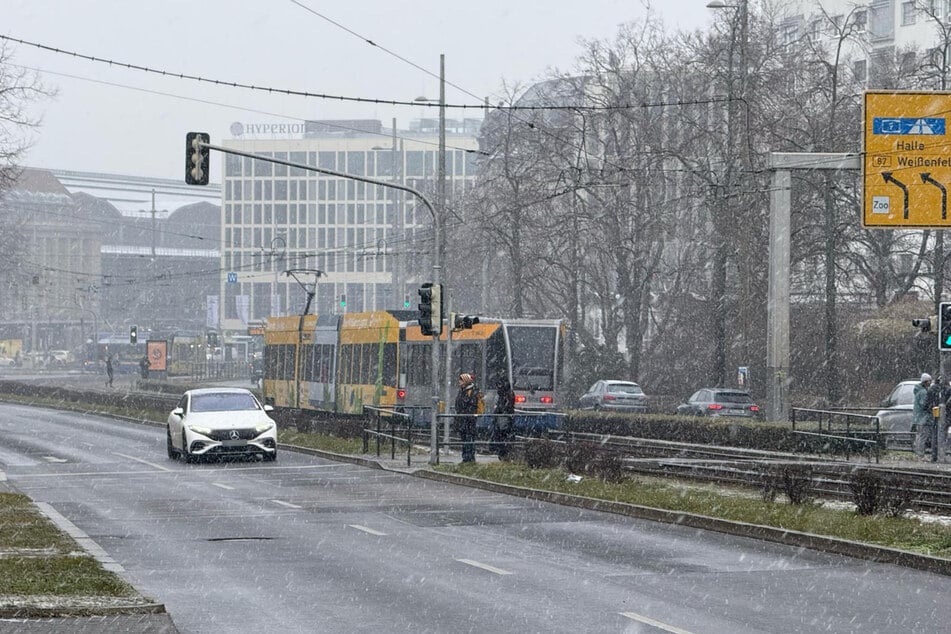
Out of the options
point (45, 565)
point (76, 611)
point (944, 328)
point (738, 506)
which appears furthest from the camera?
point (944, 328)

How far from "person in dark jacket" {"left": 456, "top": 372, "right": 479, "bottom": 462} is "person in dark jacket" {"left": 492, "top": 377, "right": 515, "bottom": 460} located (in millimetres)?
654

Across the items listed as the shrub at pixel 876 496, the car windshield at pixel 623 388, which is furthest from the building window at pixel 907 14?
the shrub at pixel 876 496

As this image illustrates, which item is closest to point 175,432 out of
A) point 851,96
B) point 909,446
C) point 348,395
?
point 348,395

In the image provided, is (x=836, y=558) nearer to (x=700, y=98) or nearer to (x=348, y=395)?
(x=348, y=395)

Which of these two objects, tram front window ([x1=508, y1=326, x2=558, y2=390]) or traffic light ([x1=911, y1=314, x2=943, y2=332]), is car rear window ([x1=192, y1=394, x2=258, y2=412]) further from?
traffic light ([x1=911, y1=314, x2=943, y2=332])

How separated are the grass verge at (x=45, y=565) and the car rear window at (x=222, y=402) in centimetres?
1357

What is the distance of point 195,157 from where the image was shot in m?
29.4

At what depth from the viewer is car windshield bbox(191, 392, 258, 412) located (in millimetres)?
32031

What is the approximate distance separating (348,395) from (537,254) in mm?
13360

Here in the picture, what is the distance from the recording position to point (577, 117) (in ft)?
187

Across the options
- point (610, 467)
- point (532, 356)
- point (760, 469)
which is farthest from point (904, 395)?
point (610, 467)

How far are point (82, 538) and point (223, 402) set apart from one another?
15.9m

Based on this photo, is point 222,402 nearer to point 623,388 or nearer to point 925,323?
point 925,323

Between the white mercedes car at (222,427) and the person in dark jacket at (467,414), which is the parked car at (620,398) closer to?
the white mercedes car at (222,427)
